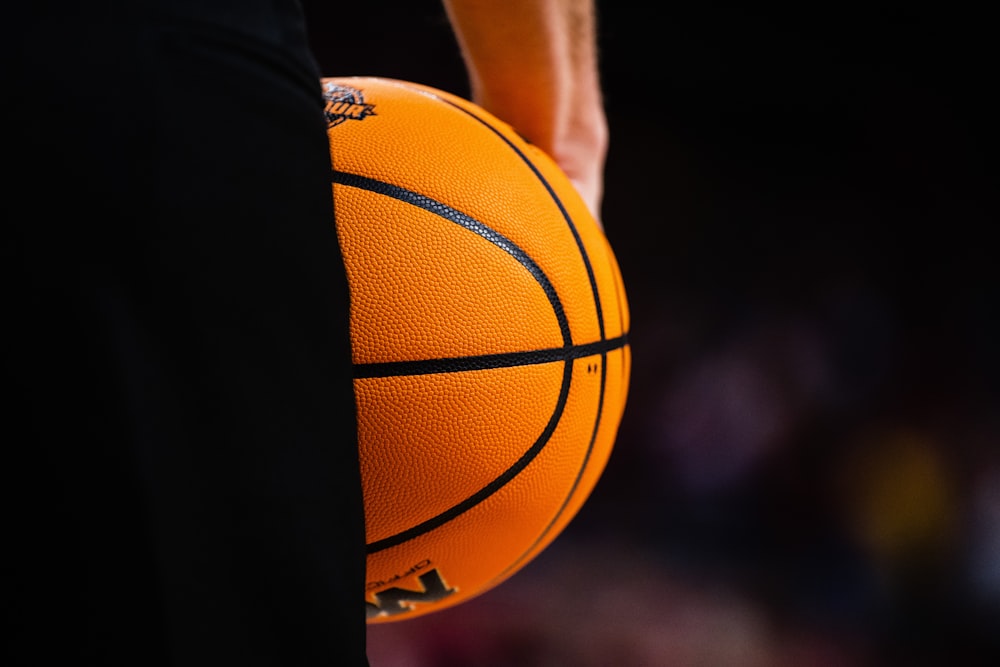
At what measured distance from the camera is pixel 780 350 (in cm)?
268

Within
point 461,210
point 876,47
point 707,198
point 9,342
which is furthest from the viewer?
point 707,198

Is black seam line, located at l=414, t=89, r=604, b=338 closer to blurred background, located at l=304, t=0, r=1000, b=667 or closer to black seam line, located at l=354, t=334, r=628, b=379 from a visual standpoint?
black seam line, located at l=354, t=334, r=628, b=379

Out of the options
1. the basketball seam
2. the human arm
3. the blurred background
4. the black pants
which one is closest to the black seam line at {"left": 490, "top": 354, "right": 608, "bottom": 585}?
the basketball seam

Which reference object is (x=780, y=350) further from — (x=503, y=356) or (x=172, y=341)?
(x=172, y=341)

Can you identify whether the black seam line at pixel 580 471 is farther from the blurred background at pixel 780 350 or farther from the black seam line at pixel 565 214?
the blurred background at pixel 780 350

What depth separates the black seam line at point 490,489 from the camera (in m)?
0.64

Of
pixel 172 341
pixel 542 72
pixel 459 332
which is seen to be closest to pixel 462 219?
pixel 459 332

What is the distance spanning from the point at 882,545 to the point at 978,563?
27 cm

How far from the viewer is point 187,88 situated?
13.5 inches

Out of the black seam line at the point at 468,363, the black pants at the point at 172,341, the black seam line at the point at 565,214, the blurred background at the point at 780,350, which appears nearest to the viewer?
the black pants at the point at 172,341

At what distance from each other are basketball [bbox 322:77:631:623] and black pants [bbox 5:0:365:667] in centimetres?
18

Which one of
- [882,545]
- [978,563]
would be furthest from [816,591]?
[978,563]

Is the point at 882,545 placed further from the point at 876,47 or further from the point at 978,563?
the point at 876,47

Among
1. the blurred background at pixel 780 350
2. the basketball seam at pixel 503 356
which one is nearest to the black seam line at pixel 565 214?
the basketball seam at pixel 503 356
